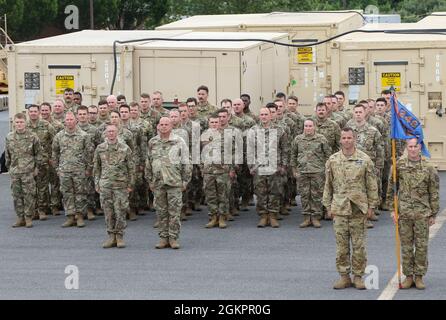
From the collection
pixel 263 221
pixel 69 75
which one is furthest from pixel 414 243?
pixel 69 75

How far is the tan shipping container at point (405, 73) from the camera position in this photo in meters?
24.8

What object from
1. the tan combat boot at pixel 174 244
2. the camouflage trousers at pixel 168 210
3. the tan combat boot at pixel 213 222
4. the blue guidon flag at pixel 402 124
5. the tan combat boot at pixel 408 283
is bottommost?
the tan combat boot at pixel 408 283

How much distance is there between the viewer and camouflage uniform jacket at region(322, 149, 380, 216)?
51.0 feet

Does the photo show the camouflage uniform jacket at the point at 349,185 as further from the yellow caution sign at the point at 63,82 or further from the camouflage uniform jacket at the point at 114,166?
the yellow caution sign at the point at 63,82

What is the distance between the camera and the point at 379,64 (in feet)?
82.1

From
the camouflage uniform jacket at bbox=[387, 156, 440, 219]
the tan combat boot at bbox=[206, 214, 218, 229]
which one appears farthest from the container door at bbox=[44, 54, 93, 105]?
the camouflage uniform jacket at bbox=[387, 156, 440, 219]

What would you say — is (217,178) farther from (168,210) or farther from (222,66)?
(222,66)

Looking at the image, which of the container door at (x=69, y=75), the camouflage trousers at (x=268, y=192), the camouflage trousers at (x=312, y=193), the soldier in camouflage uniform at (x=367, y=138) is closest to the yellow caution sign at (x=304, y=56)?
→ the container door at (x=69, y=75)

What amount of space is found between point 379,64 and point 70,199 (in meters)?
7.16

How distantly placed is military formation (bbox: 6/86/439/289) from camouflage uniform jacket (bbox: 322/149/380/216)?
275 cm

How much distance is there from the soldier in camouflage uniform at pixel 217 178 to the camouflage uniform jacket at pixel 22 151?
2.38 m

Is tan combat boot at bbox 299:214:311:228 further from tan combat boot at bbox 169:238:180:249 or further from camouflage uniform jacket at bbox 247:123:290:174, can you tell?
tan combat boot at bbox 169:238:180:249

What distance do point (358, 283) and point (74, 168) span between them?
19.9 feet

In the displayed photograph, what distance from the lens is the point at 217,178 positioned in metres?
20.0
